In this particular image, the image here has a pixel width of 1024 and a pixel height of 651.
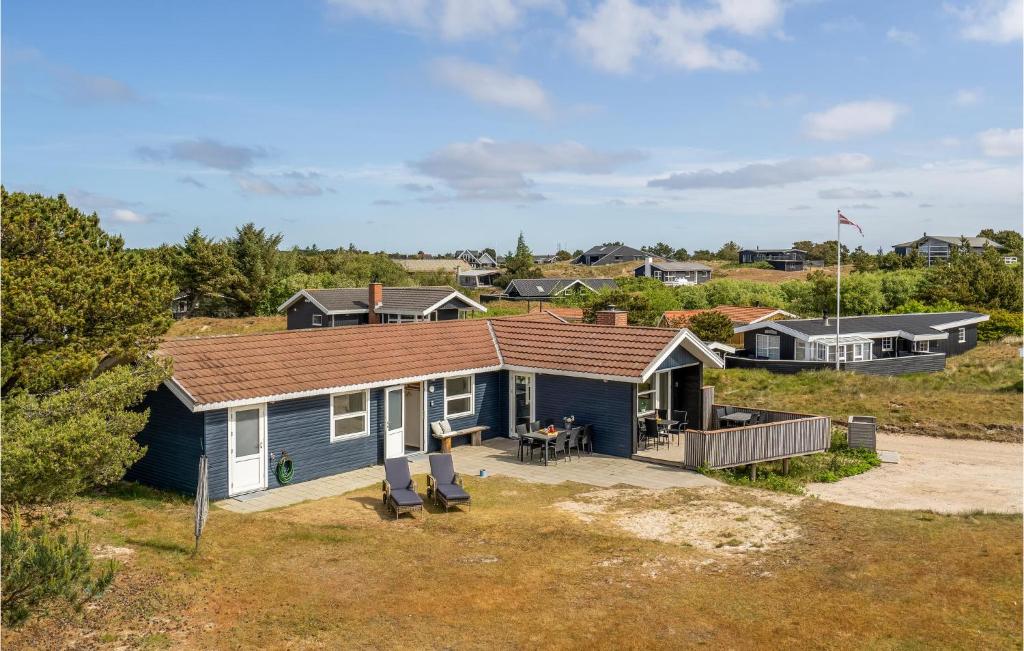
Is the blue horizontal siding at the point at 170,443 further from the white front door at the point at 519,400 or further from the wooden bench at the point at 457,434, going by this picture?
the white front door at the point at 519,400

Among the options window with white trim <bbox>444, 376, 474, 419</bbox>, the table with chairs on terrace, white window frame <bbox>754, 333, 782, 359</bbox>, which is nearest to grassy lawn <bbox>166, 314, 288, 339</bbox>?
white window frame <bbox>754, 333, 782, 359</bbox>

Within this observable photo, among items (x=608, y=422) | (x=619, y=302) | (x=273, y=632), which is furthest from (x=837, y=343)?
(x=273, y=632)

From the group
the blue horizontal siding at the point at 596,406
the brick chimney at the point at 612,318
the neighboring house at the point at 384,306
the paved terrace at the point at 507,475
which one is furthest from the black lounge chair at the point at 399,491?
the neighboring house at the point at 384,306

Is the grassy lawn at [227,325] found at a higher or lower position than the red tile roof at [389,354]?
lower

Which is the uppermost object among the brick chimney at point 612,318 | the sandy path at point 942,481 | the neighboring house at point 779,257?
the neighboring house at point 779,257

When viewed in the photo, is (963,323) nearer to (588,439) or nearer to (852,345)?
(852,345)

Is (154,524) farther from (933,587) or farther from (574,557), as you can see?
(933,587)
